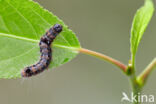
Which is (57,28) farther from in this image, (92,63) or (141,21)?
(92,63)

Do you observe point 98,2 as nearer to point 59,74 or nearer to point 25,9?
point 59,74

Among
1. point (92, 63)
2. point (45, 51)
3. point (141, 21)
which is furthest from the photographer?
point (92, 63)

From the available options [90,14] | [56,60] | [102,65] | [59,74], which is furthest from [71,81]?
[56,60]

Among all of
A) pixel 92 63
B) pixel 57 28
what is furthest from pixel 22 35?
pixel 92 63

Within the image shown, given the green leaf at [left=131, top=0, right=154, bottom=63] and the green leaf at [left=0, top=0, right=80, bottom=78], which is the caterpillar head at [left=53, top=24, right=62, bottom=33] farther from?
the green leaf at [left=131, top=0, right=154, bottom=63]

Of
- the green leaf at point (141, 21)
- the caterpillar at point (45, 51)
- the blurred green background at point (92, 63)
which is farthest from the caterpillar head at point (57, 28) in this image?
the blurred green background at point (92, 63)
